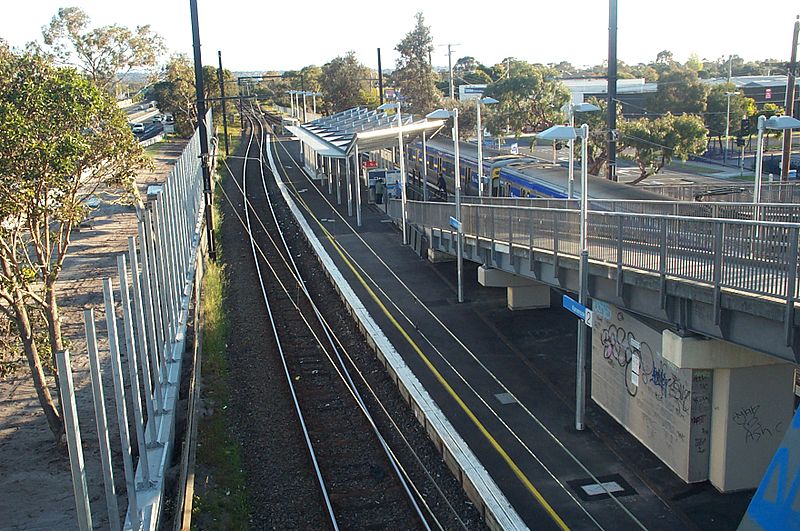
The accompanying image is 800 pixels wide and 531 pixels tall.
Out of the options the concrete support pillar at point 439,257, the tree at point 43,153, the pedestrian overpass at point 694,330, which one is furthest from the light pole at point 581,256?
the concrete support pillar at point 439,257

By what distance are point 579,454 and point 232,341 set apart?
31.4 ft

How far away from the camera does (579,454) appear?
40.9 ft

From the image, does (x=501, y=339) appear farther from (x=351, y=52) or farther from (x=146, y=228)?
(x=351, y=52)

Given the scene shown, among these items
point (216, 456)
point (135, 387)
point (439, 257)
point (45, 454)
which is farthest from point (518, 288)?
point (135, 387)

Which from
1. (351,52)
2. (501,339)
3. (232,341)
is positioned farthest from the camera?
(351,52)

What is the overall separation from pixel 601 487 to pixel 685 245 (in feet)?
11.7

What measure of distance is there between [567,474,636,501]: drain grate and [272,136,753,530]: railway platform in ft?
0.05

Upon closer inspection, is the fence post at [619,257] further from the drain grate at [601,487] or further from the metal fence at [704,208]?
the drain grate at [601,487]

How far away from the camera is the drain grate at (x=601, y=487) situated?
1119 centimetres

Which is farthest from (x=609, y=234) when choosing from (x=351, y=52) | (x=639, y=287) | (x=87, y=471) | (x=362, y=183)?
(x=351, y=52)

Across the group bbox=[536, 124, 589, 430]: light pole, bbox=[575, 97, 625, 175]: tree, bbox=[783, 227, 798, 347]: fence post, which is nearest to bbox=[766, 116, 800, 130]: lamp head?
bbox=[536, 124, 589, 430]: light pole

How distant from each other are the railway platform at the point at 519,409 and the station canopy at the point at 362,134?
6939 millimetres

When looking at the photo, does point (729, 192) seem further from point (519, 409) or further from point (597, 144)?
point (597, 144)

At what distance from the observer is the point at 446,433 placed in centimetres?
1285
